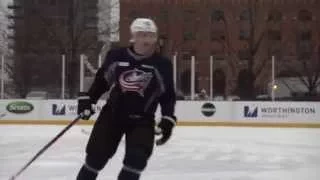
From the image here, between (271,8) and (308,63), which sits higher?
(271,8)

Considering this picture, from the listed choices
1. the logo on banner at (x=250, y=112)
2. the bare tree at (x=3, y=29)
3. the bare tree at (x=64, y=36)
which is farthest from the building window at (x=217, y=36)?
the logo on banner at (x=250, y=112)

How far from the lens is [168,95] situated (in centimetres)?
403

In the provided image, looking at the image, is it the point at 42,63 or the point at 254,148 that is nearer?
the point at 254,148

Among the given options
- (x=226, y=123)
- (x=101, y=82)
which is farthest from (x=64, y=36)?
(x=101, y=82)

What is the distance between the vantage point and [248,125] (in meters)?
17.9

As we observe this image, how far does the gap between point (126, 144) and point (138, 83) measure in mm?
376

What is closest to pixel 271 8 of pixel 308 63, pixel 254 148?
pixel 308 63

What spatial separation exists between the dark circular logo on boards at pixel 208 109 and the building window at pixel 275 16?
93.9ft

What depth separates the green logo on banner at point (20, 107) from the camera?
60.9ft

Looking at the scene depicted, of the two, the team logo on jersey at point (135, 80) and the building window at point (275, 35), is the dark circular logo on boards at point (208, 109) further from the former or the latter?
the building window at point (275, 35)

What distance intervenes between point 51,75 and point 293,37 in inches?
1158

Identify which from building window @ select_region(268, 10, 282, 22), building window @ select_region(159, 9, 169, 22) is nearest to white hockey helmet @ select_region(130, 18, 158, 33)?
building window @ select_region(159, 9, 169, 22)

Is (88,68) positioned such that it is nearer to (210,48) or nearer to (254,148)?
(254,148)

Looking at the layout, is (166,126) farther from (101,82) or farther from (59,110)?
(59,110)
